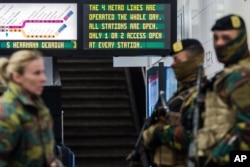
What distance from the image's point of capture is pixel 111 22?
9.57 meters

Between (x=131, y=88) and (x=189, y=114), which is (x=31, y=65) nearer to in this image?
(x=189, y=114)

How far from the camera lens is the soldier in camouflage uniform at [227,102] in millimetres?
4168

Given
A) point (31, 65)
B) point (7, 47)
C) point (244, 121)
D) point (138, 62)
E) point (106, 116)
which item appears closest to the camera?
point (244, 121)

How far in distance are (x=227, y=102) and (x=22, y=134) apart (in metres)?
1.16

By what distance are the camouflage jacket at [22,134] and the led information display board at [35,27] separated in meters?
5.02

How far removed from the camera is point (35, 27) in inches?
374

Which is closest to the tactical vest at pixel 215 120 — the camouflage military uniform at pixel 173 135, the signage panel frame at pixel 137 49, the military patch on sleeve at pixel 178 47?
the camouflage military uniform at pixel 173 135

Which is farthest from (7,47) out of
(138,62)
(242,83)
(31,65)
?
(242,83)

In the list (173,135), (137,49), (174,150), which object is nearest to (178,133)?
(173,135)

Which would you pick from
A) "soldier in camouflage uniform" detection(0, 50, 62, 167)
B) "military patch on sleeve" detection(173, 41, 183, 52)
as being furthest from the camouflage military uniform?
"soldier in camouflage uniform" detection(0, 50, 62, 167)

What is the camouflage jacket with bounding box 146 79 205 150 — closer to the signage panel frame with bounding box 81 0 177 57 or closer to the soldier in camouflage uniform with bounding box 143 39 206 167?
the soldier in camouflage uniform with bounding box 143 39 206 167

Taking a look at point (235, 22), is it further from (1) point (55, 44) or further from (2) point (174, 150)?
(1) point (55, 44)

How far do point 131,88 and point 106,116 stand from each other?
806mm

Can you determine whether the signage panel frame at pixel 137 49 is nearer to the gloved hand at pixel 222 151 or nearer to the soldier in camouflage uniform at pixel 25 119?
the soldier in camouflage uniform at pixel 25 119
